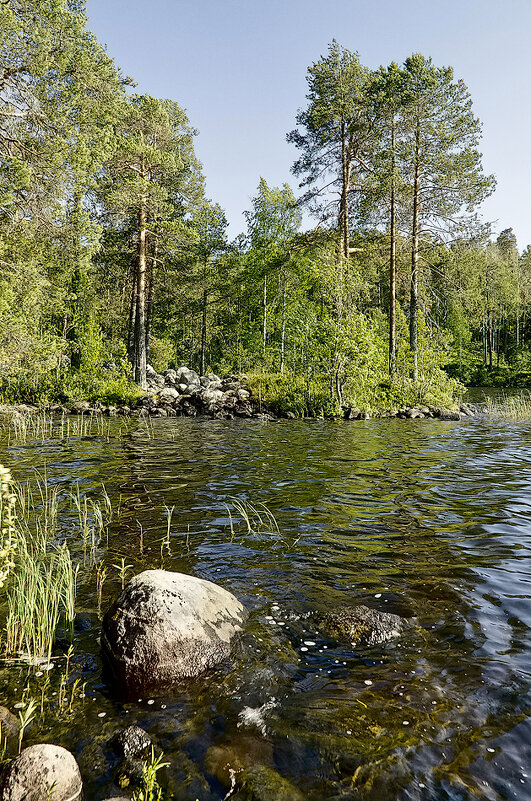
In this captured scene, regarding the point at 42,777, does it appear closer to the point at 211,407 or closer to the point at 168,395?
the point at 211,407

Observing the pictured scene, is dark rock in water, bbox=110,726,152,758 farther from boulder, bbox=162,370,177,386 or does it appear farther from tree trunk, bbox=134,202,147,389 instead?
boulder, bbox=162,370,177,386

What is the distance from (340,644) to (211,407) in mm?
21703

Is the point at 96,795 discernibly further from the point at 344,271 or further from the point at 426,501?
the point at 344,271

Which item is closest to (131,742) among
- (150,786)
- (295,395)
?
(150,786)

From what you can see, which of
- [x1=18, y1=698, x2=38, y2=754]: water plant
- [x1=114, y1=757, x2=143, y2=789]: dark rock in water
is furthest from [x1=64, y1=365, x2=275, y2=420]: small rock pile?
[x1=114, y1=757, x2=143, y2=789]: dark rock in water

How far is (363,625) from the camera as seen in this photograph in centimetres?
431

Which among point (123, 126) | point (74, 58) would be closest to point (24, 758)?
point (74, 58)

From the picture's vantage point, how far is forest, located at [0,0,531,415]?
16766 mm

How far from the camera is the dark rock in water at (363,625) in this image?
13.8ft

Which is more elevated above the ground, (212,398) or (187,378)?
(187,378)

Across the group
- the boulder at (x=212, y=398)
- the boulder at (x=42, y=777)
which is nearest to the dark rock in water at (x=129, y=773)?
the boulder at (x=42, y=777)

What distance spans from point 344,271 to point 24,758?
22.5 m

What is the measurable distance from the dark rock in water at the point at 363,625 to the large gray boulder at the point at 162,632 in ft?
2.85

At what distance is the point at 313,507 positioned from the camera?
8250 mm
